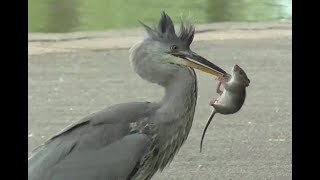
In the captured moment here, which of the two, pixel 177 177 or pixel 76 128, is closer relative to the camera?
pixel 76 128

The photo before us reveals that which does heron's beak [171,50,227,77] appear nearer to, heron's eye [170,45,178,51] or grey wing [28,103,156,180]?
heron's eye [170,45,178,51]

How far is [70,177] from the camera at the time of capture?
1.88 m

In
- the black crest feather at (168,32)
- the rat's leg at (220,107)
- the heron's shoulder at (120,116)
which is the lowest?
the heron's shoulder at (120,116)

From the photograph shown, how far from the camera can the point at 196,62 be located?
190 cm

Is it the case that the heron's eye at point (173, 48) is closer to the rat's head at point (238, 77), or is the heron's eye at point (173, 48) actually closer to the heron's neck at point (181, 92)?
the heron's neck at point (181, 92)

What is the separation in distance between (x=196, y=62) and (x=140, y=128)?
8.8 inches

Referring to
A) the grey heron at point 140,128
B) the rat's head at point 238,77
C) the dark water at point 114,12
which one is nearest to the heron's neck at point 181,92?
the grey heron at point 140,128

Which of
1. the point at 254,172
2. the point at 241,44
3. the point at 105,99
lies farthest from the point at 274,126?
the point at 241,44

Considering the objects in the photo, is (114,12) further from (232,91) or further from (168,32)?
(232,91)

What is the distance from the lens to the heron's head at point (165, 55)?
6.26ft
